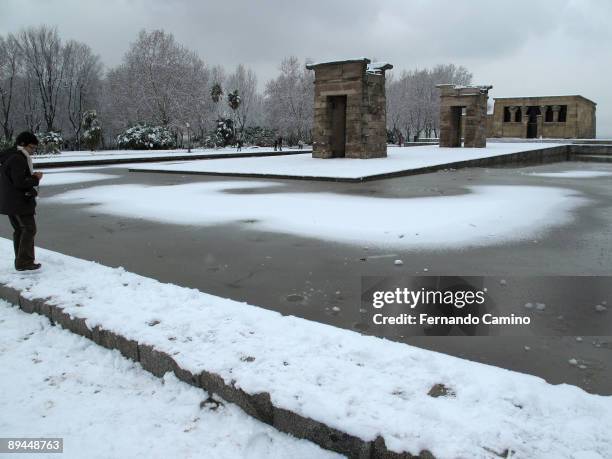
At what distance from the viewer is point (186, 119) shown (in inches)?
1641

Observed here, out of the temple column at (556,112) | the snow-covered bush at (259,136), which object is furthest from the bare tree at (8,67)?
the temple column at (556,112)

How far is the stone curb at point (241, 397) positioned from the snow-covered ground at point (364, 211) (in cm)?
360

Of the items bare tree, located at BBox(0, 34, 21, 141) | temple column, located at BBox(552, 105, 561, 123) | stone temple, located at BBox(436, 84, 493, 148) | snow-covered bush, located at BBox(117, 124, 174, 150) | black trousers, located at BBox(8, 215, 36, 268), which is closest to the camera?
black trousers, located at BBox(8, 215, 36, 268)

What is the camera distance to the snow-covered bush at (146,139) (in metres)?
39.8

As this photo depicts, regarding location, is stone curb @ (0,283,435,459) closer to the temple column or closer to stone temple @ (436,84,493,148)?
stone temple @ (436,84,493,148)

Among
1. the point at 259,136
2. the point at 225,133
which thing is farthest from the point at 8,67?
the point at 259,136

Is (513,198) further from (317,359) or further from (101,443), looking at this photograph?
(101,443)

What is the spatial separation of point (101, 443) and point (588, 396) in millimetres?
2645

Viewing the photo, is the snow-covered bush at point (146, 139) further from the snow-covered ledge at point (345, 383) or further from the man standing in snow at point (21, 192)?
the snow-covered ledge at point (345, 383)

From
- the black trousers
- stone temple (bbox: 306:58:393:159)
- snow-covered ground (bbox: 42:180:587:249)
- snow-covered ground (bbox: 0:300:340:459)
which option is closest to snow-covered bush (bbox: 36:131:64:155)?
stone temple (bbox: 306:58:393:159)

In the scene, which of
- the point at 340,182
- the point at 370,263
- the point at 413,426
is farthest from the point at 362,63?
the point at 413,426

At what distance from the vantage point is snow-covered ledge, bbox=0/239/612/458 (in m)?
2.33

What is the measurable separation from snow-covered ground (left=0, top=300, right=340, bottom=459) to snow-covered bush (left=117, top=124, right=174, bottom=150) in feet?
126

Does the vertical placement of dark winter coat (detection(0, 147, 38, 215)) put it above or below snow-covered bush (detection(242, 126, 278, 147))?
below
